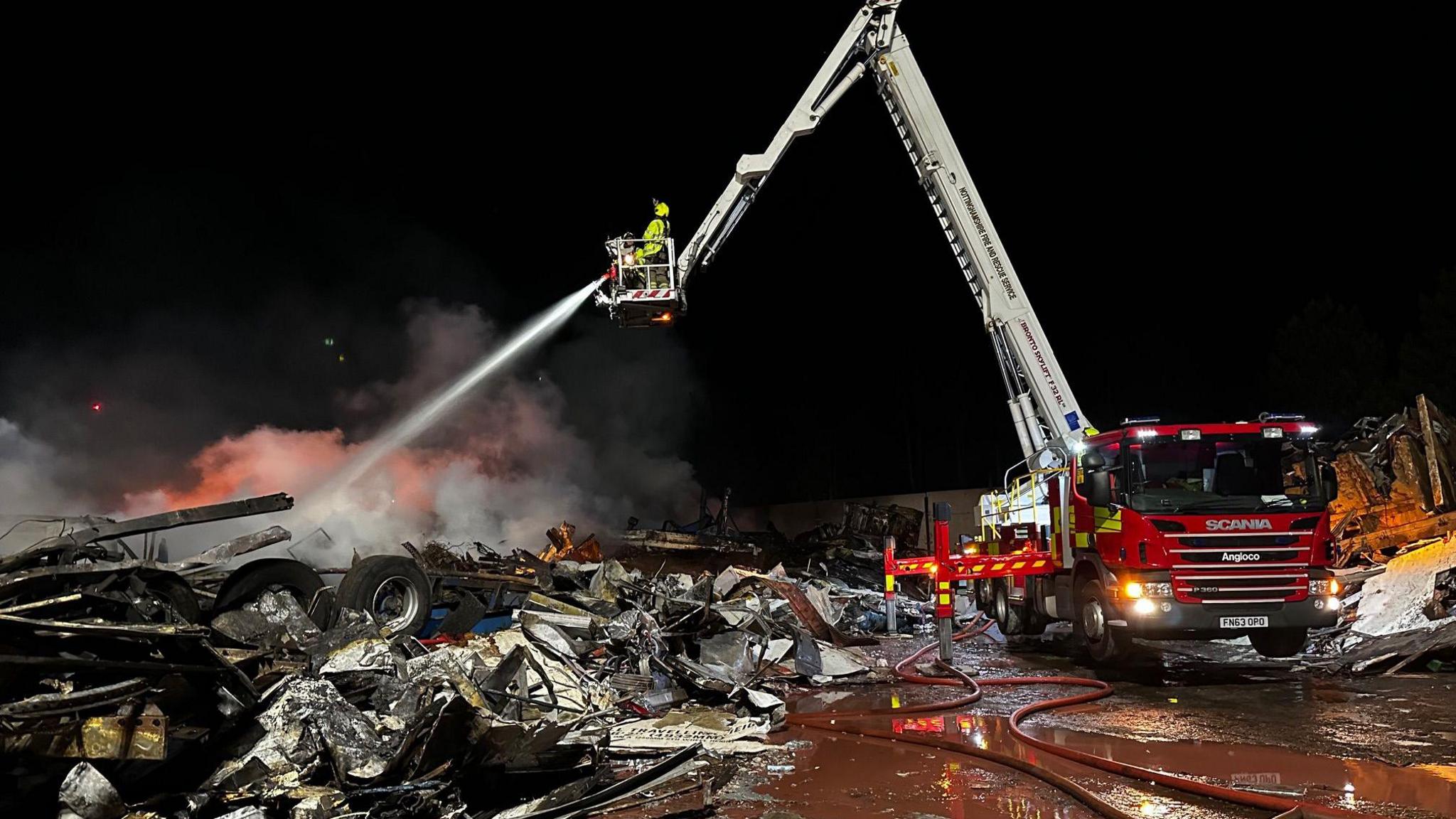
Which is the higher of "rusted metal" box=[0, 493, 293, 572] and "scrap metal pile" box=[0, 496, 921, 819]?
"rusted metal" box=[0, 493, 293, 572]

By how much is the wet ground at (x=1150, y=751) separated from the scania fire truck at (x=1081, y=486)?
0.82 m

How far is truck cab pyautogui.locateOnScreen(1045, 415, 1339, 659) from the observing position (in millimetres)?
8875

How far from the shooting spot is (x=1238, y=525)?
895 centimetres

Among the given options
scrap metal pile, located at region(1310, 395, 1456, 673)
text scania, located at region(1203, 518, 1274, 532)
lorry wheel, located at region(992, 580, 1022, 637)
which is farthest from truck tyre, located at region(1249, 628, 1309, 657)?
lorry wheel, located at region(992, 580, 1022, 637)

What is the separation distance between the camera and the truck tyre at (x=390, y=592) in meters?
8.40

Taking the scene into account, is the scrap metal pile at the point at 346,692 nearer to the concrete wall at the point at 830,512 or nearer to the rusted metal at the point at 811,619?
the rusted metal at the point at 811,619

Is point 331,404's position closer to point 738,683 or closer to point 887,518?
point 887,518

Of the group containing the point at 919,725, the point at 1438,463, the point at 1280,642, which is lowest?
the point at 919,725

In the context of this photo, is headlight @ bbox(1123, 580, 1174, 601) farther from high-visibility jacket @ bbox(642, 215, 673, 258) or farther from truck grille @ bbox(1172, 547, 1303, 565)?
high-visibility jacket @ bbox(642, 215, 673, 258)

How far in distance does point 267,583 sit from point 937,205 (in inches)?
366

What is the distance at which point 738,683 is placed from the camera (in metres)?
7.97

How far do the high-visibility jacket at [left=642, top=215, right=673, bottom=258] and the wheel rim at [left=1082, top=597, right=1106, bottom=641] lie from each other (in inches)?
262

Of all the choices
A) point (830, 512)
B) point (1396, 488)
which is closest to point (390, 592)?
point (1396, 488)

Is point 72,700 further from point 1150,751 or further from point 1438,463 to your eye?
point 1438,463
